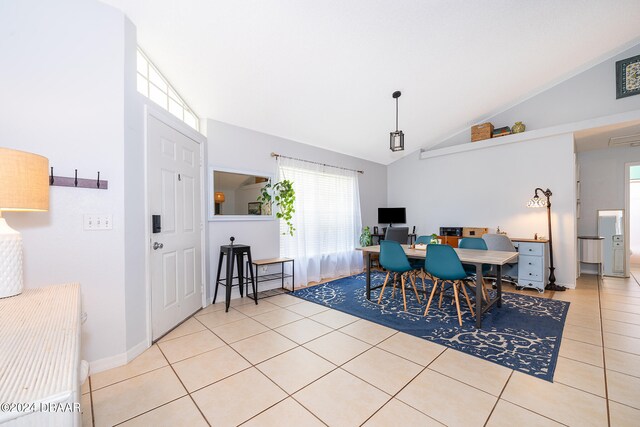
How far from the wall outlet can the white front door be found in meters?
0.40

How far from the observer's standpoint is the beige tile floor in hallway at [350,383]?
157cm

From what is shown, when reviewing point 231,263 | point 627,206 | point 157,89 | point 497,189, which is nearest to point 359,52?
point 157,89

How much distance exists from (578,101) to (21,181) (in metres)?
6.55

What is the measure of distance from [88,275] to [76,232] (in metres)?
0.33

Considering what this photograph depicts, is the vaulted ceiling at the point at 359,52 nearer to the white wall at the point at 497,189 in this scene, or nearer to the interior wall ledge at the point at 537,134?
the interior wall ledge at the point at 537,134

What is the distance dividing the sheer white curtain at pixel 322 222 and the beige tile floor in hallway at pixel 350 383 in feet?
6.30

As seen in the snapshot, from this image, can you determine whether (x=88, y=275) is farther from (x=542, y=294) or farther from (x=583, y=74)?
(x=583, y=74)

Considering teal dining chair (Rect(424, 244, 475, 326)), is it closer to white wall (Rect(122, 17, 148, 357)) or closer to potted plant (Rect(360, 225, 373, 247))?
potted plant (Rect(360, 225, 373, 247))

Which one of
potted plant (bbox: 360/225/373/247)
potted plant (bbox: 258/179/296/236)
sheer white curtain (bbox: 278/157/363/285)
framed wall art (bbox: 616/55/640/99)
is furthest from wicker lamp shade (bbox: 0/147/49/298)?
framed wall art (bbox: 616/55/640/99)

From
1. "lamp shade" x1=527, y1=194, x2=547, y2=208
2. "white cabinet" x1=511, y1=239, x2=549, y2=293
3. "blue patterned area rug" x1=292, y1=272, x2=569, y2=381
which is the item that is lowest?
"blue patterned area rug" x1=292, y1=272, x2=569, y2=381

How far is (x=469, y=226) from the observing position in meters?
5.38

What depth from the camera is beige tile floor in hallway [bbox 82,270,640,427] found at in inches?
61.9

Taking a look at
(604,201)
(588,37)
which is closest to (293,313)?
(588,37)

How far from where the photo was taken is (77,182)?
6.42 ft
